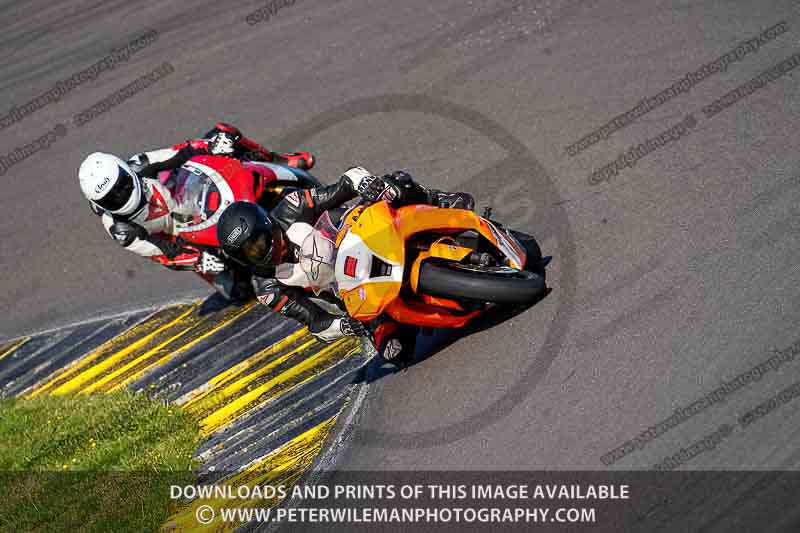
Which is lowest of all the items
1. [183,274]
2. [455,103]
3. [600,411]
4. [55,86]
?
[600,411]

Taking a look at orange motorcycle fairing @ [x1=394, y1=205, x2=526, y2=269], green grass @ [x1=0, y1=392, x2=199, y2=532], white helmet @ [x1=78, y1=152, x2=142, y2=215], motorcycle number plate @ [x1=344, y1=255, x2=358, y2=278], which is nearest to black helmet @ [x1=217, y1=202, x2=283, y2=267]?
motorcycle number plate @ [x1=344, y1=255, x2=358, y2=278]

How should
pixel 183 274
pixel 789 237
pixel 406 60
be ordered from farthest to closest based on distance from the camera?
pixel 406 60, pixel 183 274, pixel 789 237

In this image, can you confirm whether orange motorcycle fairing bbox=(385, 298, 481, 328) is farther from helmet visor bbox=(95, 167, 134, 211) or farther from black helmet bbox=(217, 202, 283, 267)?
helmet visor bbox=(95, 167, 134, 211)

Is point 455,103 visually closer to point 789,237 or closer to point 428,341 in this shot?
point 428,341

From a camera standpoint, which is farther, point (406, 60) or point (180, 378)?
point (406, 60)

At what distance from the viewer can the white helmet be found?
8203 millimetres

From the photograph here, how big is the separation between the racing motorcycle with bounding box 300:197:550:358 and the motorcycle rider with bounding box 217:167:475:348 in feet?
0.47

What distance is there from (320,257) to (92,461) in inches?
128

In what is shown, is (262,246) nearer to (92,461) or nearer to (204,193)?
(204,193)

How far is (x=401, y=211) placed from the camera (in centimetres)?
710

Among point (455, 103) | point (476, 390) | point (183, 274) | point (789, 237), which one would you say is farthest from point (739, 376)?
point (183, 274)

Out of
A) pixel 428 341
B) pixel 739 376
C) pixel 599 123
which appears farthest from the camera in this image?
pixel 599 123

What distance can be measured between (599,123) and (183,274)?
516 cm

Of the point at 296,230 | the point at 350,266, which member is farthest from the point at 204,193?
the point at 350,266
